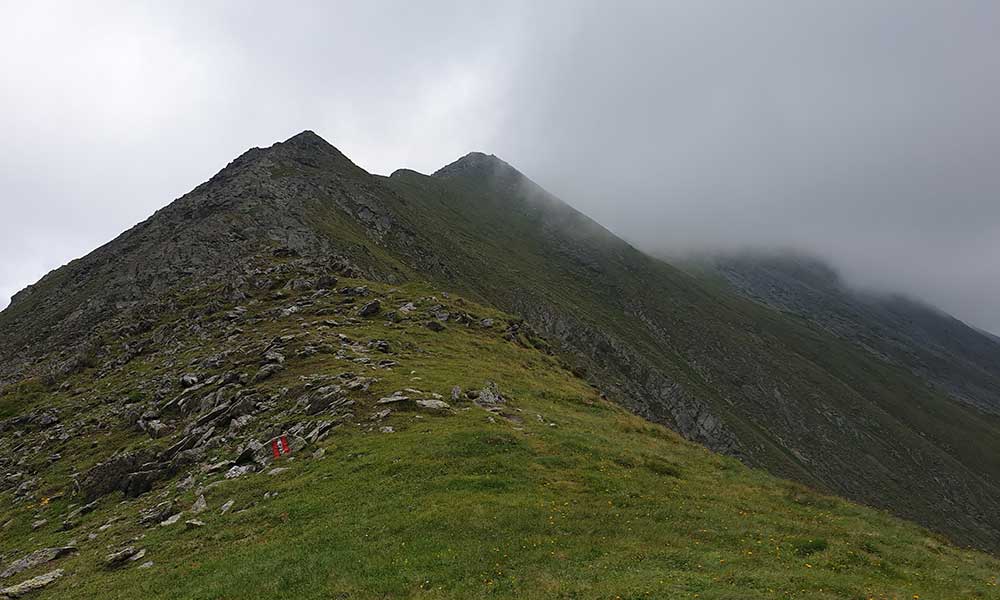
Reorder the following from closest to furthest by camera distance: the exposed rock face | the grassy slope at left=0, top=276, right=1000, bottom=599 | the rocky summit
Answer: the grassy slope at left=0, top=276, right=1000, bottom=599 < the rocky summit < the exposed rock face

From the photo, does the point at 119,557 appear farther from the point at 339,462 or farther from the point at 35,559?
the point at 339,462

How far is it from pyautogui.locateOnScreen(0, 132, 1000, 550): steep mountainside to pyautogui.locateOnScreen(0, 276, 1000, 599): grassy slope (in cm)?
3980

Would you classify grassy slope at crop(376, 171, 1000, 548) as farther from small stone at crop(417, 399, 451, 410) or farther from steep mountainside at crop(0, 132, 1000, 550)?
small stone at crop(417, 399, 451, 410)

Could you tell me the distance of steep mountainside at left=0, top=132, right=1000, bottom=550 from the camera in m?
73.8

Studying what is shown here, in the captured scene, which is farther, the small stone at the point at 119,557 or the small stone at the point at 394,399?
the small stone at the point at 394,399

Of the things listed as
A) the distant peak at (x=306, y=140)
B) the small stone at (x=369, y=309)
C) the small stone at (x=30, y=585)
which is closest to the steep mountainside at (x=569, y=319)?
the distant peak at (x=306, y=140)

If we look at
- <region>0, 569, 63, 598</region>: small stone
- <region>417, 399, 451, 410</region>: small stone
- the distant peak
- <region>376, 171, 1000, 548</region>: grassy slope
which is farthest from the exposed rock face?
the distant peak

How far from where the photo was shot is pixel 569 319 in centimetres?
13012

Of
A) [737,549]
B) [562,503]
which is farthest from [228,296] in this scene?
[737,549]

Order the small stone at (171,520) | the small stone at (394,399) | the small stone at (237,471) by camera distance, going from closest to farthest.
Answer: the small stone at (171,520) < the small stone at (237,471) < the small stone at (394,399)

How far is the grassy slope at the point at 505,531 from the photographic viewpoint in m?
16.4

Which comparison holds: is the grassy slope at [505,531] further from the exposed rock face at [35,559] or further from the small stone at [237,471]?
the small stone at [237,471]

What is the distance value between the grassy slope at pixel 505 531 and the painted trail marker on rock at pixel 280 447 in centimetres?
143

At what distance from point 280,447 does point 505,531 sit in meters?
15.5
